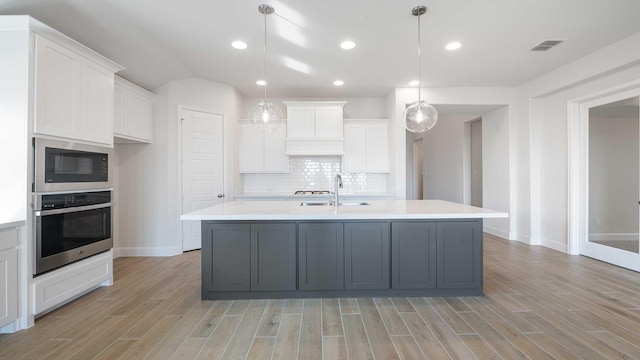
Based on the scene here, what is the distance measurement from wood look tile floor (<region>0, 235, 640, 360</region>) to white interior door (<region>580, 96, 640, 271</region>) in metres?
0.70

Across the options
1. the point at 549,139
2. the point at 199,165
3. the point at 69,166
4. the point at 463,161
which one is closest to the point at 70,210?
the point at 69,166

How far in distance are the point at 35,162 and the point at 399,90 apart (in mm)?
4793

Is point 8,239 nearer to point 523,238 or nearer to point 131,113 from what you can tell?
point 131,113

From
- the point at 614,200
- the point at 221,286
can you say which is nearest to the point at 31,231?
the point at 221,286

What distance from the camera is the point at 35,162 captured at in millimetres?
2256

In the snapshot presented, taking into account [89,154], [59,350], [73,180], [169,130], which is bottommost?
[59,350]

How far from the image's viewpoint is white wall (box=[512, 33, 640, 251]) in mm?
3770

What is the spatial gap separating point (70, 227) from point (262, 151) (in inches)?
122

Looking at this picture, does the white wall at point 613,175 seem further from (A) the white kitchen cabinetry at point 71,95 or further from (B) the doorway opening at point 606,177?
(A) the white kitchen cabinetry at point 71,95

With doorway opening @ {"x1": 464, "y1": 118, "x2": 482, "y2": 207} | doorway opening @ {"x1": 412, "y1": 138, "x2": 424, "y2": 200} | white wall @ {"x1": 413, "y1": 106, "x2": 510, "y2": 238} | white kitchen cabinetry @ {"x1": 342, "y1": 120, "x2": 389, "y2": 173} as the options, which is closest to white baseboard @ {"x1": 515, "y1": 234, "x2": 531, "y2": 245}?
white wall @ {"x1": 413, "y1": 106, "x2": 510, "y2": 238}

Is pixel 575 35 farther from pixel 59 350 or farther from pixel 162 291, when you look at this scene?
pixel 59 350

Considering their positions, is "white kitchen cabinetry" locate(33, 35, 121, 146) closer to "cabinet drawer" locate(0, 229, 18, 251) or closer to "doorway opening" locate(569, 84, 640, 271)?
"cabinet drawer" locate(0, 229, 18, 251)

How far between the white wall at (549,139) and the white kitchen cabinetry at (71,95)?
5787mm

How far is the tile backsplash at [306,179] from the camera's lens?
5.53 meters
